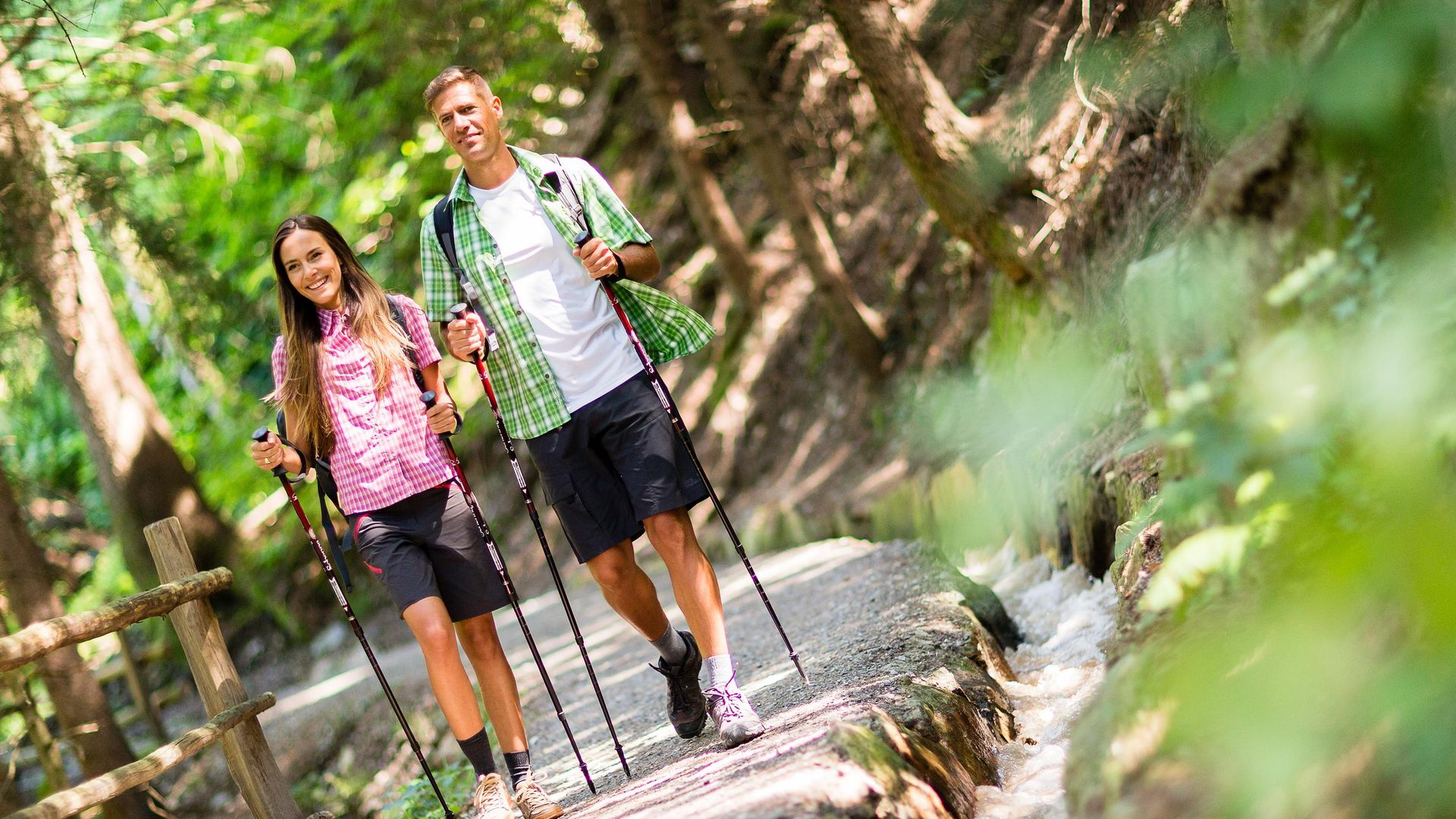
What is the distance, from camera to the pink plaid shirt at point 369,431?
4.06 m

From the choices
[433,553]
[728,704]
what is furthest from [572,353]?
[728,704]

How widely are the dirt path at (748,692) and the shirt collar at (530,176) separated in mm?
1982

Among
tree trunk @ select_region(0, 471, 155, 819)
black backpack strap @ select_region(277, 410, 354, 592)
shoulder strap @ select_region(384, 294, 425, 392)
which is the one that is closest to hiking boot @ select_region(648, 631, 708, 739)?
black backpack strap @ select_region(277, 410, 354, 592)

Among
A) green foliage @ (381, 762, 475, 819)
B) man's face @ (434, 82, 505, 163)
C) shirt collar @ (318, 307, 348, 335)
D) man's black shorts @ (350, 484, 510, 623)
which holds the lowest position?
green foliage @ (381, 762, 475, 819)

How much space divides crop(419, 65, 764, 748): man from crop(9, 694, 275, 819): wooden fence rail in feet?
4.78

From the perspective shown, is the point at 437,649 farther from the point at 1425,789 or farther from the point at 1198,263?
the point at 1425,789

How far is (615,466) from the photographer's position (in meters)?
4.14

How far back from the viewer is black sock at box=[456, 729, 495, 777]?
409cm

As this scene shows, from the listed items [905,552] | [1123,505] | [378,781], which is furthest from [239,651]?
[1123,505]

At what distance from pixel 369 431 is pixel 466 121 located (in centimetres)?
110

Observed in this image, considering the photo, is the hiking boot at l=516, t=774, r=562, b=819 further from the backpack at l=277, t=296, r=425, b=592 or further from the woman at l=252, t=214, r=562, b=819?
the backpack at l=277, t=296, r=425, b=592

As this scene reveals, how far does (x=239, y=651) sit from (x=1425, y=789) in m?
13.6

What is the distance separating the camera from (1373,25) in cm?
255

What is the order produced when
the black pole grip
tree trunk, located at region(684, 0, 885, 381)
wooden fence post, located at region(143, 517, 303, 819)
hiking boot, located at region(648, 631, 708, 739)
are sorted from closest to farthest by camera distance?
1. the black pole grip
2. hiking boot, located at region(648, 631, 708, 739)
3. wooden fence post, located at region(143, 517, 303, 819)
4. tree trunk, located at region(684, 0, 885, 381)
